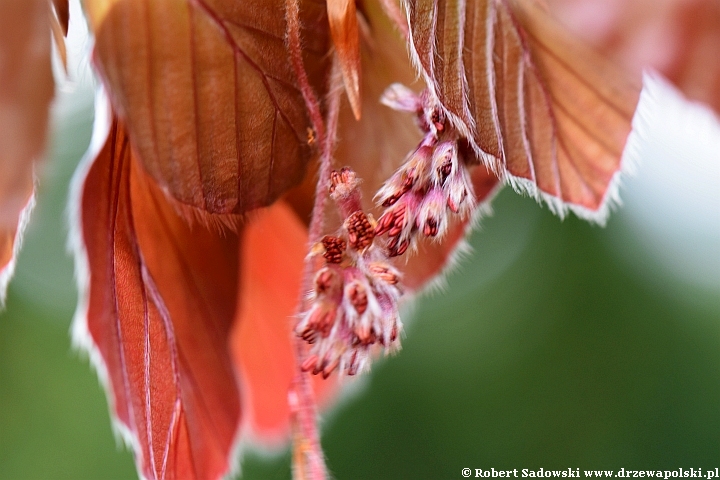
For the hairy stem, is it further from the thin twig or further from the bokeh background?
the bokeh background

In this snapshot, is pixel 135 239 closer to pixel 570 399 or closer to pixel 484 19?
pixel 484 19

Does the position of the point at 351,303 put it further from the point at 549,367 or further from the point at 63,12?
the point at 549,367

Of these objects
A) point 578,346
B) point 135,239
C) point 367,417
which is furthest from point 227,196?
point 578,346

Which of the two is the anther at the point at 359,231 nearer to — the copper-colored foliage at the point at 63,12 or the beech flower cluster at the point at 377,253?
the beech flower cluster at the point at 377,253

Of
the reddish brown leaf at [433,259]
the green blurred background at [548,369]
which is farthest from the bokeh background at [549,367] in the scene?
the reddish brown leaf at [433,259]

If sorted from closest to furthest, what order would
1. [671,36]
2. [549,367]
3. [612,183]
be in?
1. [671,36]
2. [612,183]
3. [549,367]

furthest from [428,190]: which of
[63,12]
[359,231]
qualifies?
[63,12]
